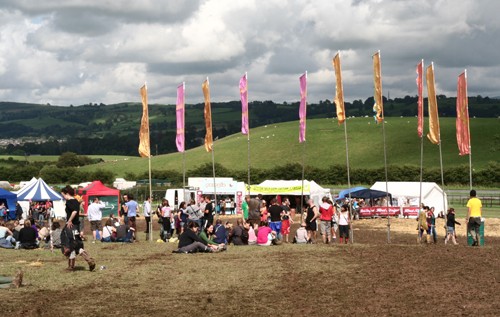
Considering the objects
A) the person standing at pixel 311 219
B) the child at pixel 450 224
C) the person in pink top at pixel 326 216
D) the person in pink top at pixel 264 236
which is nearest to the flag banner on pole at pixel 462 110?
the child at pixel 450 224

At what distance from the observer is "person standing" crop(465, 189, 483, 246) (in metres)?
25.6

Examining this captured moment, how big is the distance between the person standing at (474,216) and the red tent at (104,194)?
3285 centimetres

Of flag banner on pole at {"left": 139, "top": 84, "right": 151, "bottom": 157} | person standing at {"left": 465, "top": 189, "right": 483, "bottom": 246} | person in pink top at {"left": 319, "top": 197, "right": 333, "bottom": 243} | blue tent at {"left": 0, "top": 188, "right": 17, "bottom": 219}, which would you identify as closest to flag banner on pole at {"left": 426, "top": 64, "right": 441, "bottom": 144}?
person standing at {"left": 465, "top": 189, "right": 483, "bottom": 246}

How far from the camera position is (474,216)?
25.9 metres

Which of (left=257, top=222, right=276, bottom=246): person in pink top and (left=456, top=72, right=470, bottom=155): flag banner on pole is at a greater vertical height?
(left=456, top=72, right=470, bottom=155): flag banner on pole

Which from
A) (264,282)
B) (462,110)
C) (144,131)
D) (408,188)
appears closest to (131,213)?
(144,131)

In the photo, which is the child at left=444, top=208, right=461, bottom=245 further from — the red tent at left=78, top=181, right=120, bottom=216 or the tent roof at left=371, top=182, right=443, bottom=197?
the red tent at left=78, top=181, right=120, bottom=216

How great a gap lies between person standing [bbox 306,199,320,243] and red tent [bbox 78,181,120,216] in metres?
28.5

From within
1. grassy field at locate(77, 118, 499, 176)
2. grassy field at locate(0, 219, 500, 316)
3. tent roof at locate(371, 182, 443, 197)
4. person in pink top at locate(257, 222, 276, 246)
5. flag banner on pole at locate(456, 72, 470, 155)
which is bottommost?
grassy field at locate(0, 219, 500, 316)

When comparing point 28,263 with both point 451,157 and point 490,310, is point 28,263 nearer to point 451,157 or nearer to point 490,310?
point 490,310

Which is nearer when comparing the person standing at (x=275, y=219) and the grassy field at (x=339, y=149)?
the person standing at (x=275, y=219)

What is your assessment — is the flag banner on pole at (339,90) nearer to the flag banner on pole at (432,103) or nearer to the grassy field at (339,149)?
the flag banner on pole at (432,103)

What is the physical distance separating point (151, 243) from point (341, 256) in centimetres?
942

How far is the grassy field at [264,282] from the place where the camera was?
13820 millimetres
